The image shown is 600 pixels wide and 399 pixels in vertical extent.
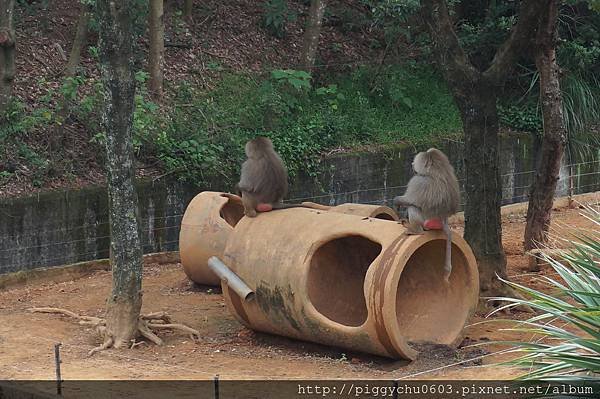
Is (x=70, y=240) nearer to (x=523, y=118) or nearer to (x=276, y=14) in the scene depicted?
(x=276, y=14)

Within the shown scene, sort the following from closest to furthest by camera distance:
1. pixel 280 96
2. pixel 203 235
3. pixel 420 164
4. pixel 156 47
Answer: pixel 420 164 < pixel 203 235 < pixel 156 47 < pixel 280 96

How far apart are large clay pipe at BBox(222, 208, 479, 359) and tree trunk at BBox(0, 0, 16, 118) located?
5.11 meters

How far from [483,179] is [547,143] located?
206cm

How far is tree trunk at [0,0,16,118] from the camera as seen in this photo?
520 inches

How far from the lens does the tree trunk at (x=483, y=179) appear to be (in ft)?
34.2

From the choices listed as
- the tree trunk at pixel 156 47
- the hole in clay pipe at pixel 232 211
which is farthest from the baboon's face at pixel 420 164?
the tree trunk at pixel 156 47

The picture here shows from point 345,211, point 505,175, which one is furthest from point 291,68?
point 345,211

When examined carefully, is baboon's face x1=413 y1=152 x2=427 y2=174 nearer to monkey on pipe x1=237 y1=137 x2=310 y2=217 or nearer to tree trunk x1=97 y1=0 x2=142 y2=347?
monkey on pipe x1=237 y1=137 x2=310 y2=217

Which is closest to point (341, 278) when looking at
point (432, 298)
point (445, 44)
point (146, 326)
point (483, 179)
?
point (432, 298)

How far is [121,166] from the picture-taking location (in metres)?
9.38

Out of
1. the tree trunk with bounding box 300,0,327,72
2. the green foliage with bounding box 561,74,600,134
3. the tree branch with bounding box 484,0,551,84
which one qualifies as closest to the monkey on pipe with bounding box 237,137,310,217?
the tree branch with bounding box 484,0,551,84

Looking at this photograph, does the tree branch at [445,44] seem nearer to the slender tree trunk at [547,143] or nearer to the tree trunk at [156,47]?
the slender tree trunk at [547,143]

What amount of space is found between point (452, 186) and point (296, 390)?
2566 millimetres

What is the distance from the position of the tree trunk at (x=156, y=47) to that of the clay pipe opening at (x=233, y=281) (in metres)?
6.38
